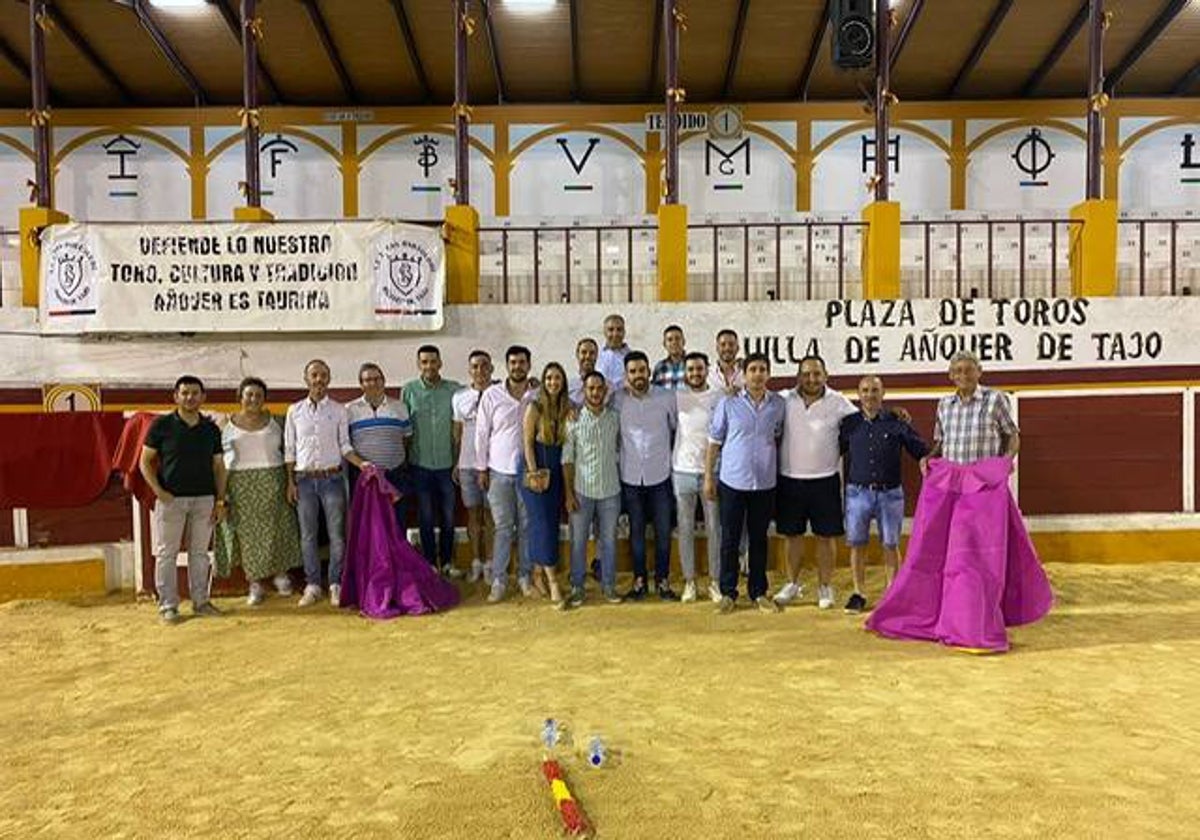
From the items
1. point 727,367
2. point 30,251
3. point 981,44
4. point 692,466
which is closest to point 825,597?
point 692,466

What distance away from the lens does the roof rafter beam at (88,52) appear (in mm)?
8539

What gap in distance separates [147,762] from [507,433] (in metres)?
2.72

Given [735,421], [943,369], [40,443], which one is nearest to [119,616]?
[40,443]

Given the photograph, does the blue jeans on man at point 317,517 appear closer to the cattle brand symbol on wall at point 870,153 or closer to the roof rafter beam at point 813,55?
the roof rafter beam at point 813,55

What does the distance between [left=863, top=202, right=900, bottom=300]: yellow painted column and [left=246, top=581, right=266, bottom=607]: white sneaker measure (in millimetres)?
4806

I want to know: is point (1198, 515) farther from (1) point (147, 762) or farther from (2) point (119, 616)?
(2) point (119, 616)

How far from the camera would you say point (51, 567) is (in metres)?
5.96

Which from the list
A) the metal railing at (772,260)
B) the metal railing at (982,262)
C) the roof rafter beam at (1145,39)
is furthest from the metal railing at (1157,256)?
the metal railing at (772,260)

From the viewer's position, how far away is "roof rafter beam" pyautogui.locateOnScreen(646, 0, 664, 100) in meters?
8.66

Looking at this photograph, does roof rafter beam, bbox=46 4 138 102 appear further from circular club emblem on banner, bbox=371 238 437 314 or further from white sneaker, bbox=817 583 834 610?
white sneaker, bbox=817 583 834 610

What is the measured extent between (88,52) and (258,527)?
6573 mm

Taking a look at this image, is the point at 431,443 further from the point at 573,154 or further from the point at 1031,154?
the point at 1031,154

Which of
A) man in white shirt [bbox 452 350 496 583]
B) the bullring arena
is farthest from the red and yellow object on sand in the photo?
man in white shirt [bbox 452 350 496 583]

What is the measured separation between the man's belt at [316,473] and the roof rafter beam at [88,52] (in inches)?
236
